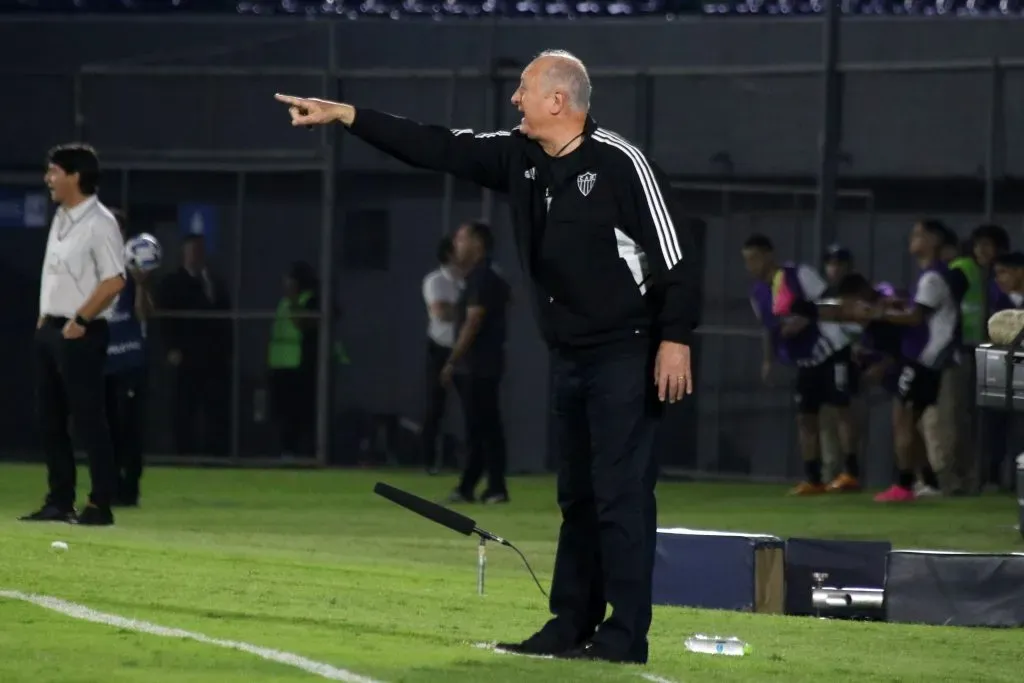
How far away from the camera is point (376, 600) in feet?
30.9

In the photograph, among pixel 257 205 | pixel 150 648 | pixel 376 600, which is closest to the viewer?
pixel 150 648

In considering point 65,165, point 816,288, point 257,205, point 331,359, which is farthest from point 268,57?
point 65,165

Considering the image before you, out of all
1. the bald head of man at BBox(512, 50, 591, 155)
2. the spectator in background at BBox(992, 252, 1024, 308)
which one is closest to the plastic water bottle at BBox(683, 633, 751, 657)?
the bald head of man at BBox(512, 50, 591, 155)

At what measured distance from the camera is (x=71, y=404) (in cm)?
1288

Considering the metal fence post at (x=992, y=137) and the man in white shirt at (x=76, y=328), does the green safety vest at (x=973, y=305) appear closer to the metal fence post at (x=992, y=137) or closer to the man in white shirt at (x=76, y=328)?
the metal fence post at (x=992, y=137)

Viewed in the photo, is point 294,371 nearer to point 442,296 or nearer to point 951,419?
point 442,296

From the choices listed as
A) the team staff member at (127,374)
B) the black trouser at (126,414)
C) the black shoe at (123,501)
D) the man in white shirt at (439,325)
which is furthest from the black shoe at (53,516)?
the man in white shirt at (439,325)

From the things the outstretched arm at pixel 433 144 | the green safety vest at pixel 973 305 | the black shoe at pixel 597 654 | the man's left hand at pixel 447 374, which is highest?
the outstretched arm at pixel 433 144

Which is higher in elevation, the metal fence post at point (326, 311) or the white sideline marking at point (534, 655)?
the metal fence post at point (326, 311)

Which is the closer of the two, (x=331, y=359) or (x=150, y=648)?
(x=150, y=648)

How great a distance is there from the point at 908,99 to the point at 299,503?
6387 mm

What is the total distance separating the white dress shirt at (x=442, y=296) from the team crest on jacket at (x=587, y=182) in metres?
11.8

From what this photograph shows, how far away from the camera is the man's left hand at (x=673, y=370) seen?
7242 millimetres

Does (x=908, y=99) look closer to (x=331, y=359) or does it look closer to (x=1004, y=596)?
(x=331, y=359)
